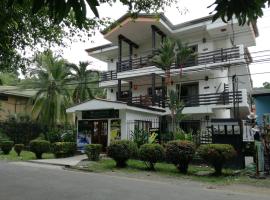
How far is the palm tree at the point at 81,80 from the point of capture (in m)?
37.2

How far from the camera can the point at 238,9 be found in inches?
141

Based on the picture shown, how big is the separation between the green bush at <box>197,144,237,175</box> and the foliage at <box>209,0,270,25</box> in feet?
36.3

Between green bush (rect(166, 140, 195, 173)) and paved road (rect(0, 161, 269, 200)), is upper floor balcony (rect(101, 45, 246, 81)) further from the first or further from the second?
paved road (rect(0, 161, 269, 200))

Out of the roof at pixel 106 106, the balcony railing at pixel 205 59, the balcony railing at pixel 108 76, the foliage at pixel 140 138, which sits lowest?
the foliage at pixel 140 138

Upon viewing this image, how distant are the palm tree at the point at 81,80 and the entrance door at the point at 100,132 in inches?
503

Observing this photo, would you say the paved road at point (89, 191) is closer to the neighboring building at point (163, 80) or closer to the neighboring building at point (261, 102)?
the neighboring building at point (261, 102)

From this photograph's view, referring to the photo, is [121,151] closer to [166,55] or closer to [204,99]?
[166,55]

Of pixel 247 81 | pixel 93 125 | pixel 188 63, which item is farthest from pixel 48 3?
pixel 247 81

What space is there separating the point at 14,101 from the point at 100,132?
760 inches

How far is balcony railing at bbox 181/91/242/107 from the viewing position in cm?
2438

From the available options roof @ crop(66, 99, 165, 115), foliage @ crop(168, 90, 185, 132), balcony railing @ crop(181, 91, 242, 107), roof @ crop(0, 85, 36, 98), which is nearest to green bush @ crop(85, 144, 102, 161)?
roof @ crop(66, 99, 165, 115)

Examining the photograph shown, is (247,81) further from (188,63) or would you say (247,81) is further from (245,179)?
(245,179)

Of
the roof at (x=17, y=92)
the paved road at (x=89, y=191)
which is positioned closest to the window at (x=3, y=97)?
the roof at (x=17, y=92)

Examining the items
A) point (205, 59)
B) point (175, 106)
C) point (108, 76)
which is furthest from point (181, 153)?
point (108, 76)
